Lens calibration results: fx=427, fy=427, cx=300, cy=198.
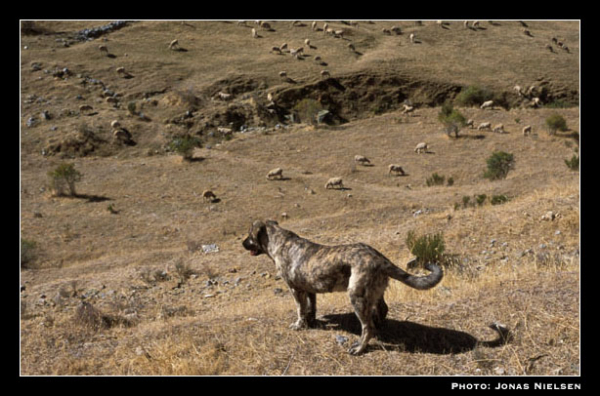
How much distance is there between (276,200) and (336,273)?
2000 centimetres

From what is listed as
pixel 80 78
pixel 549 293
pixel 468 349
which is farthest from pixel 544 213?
pixel 80 78

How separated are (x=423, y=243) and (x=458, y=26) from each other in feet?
221

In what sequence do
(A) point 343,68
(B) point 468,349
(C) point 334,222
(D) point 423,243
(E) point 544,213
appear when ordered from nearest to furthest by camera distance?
1. (B) point 468,349
2. (D) point 423,243
3. (E) point 544,213
4. (C) point 334,222
5. (A) point 343,68

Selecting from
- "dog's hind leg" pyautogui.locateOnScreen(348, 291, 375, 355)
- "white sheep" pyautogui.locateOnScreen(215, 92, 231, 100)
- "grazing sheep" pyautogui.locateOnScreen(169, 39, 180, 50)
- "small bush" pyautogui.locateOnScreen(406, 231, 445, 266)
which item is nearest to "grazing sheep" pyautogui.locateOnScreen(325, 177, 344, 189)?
"small bush" pyautogui.locateOnScreen(406, 231, 445, 266)

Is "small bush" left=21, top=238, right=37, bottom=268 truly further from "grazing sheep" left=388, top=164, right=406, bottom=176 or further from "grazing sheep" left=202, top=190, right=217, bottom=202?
"grazing sheep" left=388, top=164, right=406, bottom=176

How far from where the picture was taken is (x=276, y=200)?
26078 millimetres

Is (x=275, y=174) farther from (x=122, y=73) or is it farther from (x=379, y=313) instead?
(x=122, y=73)

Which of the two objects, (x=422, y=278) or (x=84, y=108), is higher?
(x=422, y=278)

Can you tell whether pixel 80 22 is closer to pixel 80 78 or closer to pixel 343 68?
pixel 80 78

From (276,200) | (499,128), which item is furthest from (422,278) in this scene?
(499,128)

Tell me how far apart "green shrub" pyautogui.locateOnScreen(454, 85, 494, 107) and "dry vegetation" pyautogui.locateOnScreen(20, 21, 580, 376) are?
315 centimetres

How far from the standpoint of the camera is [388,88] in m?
51.8

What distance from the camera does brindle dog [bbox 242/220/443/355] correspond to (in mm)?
5879

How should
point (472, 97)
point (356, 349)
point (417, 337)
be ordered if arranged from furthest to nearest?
point (472, 97) → point (417, 337) → point (356, 349)
